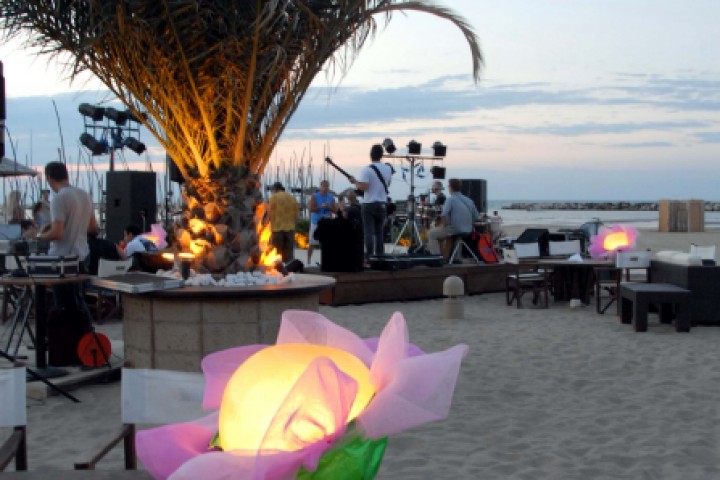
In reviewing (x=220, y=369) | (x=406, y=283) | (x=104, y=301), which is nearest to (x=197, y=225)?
(x=104, y=301)

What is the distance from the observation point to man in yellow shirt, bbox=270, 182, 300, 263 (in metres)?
13.8

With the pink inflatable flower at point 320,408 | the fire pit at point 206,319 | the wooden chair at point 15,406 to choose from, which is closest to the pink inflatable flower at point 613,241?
the fire pit at point 206,319

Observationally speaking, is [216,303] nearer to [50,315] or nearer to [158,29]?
[50,315]

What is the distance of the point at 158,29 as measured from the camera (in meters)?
6.12

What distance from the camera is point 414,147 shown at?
A: 1592cm

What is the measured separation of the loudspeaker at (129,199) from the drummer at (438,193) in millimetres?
6154

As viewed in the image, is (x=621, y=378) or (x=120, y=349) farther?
(x=120, y=349)

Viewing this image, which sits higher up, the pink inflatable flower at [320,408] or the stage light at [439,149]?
the stage light at [439,149]

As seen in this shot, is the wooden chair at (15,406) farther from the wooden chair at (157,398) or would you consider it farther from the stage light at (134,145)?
the stage light at (134,145)

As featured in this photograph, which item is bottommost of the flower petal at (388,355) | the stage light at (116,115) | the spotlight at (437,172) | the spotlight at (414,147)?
the flower petal at (388,355)

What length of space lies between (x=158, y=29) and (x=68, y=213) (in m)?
1.51

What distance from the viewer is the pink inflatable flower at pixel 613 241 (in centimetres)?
1123

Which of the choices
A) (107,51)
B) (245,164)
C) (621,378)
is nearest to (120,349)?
(245,164)

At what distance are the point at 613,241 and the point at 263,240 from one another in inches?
244
